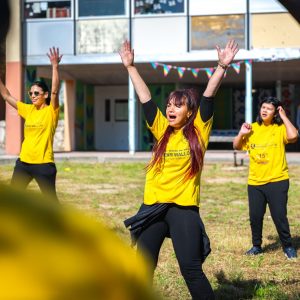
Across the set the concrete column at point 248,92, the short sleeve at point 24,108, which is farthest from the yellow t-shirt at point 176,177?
the concrete column at point 248,92

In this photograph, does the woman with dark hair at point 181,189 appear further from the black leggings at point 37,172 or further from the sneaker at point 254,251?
the black leggings at point 37,172

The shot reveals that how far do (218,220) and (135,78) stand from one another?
187 inches

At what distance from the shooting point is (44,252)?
2.27 ft

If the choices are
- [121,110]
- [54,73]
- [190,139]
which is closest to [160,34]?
[121,110]

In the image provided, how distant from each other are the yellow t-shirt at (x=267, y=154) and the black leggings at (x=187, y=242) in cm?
245

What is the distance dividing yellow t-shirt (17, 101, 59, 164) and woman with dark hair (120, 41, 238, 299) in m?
2.75

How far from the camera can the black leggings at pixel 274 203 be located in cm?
630

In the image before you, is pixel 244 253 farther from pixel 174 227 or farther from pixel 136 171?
pixel 136 171

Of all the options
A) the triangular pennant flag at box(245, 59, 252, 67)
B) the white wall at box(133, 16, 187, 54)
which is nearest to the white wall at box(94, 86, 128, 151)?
the white wall at box(133, 16, 187, 54)

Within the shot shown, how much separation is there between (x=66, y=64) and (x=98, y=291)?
66.2 feet

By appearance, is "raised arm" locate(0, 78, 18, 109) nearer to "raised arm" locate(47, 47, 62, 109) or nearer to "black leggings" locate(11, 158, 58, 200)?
"raised arm" locate(47, 47, 62, 109)

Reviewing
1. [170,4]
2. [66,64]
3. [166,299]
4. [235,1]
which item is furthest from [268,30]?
[166,299]

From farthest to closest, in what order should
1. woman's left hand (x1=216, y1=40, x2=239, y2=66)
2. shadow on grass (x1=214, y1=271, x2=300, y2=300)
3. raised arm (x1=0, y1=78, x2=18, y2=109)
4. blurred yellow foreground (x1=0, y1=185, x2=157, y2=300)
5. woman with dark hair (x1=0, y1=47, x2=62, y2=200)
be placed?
1. woman with dark hair (x1=0, y1=47, x2=62, y2=200)
2. shadow on grass (x1=214, y1=271, x2=300, y2=300)
3. woman's left hand (x1=216, y1=40, x2=239, y2=66)
4. raised arm (x1=0, y1=78, x2=18, y2=109)
5. blurred yellow foreground (x1=0, y1=185, x2=157, y2=300)

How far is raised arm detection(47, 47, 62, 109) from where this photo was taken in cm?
617
